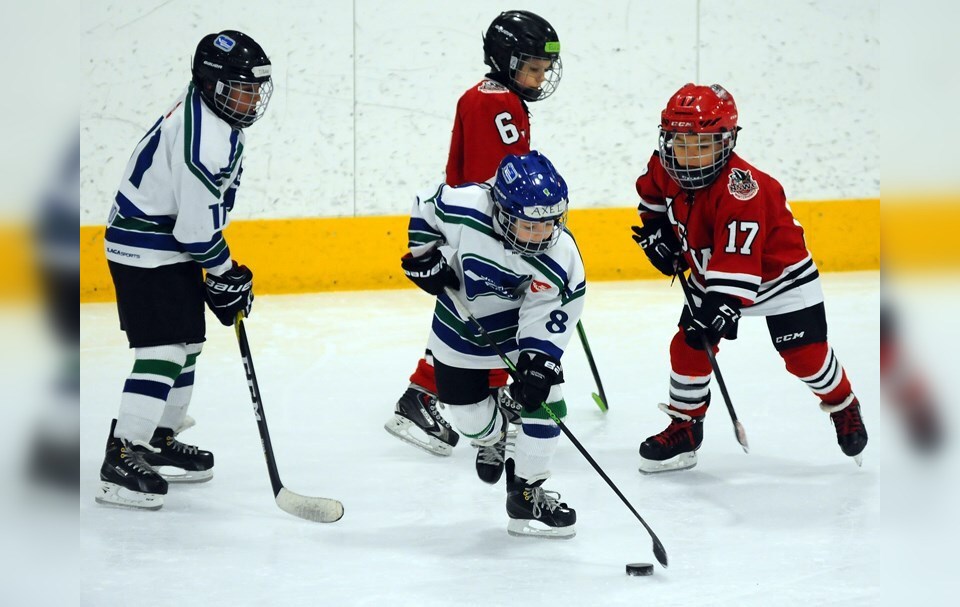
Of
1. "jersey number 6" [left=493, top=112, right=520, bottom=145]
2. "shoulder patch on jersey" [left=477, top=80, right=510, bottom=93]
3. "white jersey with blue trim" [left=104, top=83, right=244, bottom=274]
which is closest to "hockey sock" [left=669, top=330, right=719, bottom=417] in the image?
"jersey number 6" [left=493, top=112, right=520, bottom=145]

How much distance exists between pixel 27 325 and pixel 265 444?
197cm

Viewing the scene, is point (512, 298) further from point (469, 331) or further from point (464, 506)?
point (464, 506)

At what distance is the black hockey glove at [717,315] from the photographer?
8.73ft

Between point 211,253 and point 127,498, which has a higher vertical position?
point 211,253

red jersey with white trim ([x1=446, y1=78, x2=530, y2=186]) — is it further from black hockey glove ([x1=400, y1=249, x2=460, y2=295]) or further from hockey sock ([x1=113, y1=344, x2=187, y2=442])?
hockey sock ([x1=113, y1=344, x2=187, y2=442])

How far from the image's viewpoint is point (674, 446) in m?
2.95

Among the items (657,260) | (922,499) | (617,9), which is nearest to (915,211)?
(922,499)

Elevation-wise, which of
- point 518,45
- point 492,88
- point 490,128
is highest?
point 518,45

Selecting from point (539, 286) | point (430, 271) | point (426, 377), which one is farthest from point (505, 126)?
point (539, 286)

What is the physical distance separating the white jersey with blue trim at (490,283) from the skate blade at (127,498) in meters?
0.73

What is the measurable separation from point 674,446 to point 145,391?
1.33 metres

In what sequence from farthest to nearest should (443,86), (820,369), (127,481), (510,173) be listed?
(443,86)
(820,369)
(127,481)
(510,173)

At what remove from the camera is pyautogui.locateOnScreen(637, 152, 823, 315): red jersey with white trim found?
105 inches

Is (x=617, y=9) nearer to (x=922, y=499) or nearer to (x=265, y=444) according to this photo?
(x=265, y=444)
